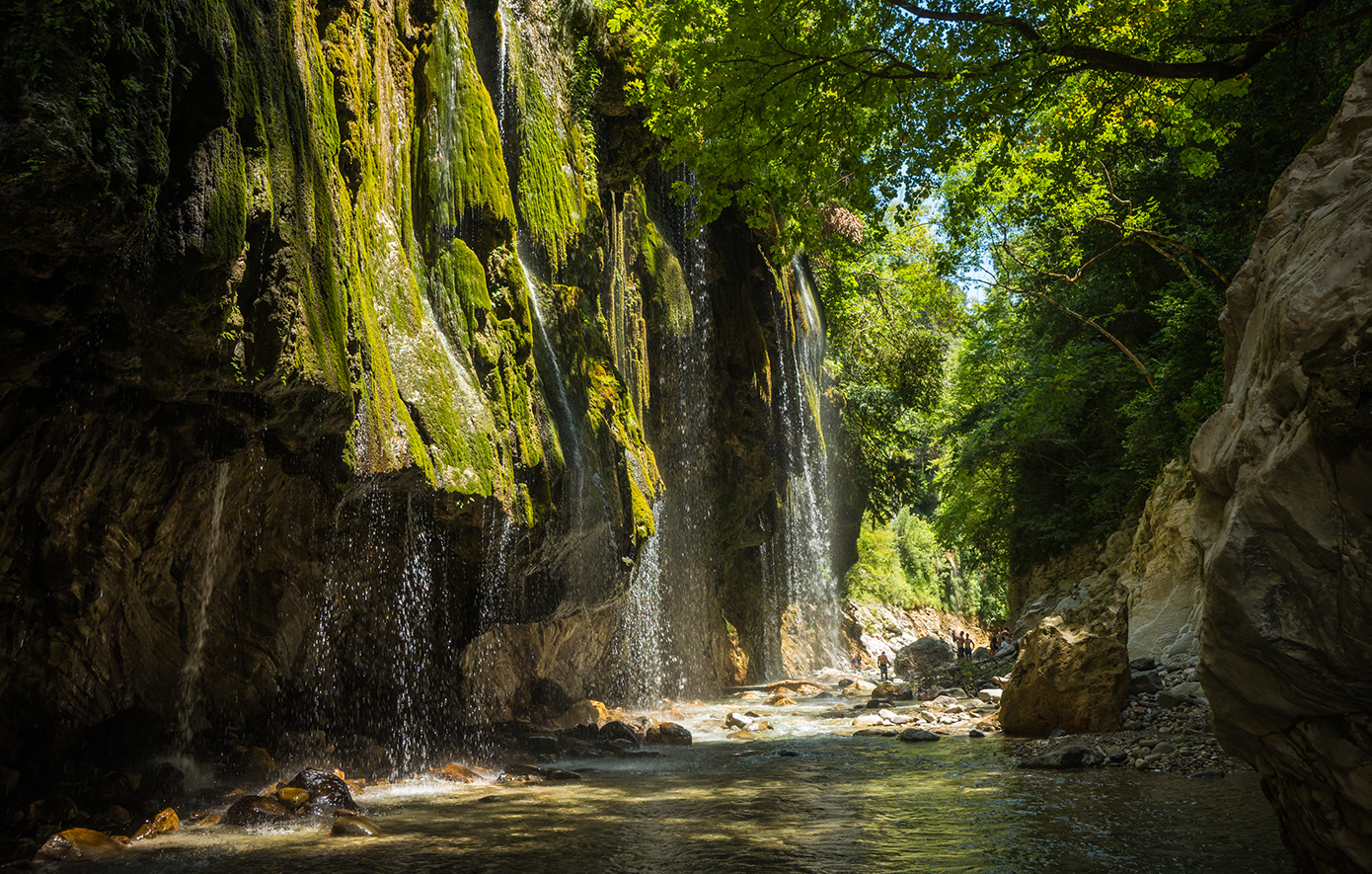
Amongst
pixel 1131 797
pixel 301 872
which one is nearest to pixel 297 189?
pixel 301 872

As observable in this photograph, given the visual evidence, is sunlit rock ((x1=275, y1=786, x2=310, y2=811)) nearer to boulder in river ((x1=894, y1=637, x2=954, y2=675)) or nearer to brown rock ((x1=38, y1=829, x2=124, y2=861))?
brown rock ((x1=38, y1=829, x2=124, y2=861))

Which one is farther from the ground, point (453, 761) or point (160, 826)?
point (160, 826)

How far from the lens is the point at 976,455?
23469mm

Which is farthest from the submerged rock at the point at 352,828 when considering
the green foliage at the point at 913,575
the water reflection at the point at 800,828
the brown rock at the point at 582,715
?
the green foliage at the point at 913,575

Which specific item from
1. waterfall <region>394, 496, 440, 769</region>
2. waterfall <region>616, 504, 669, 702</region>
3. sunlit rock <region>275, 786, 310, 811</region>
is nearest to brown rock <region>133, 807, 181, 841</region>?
sunlit rock <region>275, 786, 310, 811</region>

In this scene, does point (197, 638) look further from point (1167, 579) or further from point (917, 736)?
point (1167, 579)

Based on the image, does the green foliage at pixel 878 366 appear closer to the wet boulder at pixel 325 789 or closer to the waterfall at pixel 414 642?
the waterfall at pixel 414 642

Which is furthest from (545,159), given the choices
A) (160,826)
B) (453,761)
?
(160,826)

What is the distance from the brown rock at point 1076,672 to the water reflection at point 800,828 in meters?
1.99

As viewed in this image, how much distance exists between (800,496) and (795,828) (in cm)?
1792

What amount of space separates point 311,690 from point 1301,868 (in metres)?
8.80

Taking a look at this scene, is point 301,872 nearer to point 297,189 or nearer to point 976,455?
point 297,189

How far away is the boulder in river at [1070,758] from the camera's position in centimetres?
854

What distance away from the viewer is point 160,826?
6008 mm
